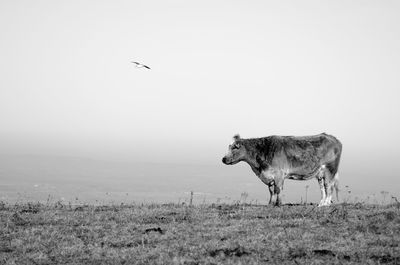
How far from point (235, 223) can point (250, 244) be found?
111 inches

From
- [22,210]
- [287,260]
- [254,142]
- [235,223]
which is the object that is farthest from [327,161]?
[22,210]

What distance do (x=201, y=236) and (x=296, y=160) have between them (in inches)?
317

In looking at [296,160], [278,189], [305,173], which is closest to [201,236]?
[278,189]

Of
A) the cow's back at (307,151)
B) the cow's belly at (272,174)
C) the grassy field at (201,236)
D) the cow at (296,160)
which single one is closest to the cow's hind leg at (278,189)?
the cow at (296,160)

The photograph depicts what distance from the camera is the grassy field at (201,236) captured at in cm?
1058

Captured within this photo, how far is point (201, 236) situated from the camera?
494 inches

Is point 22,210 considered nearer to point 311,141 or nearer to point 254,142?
point 254,142

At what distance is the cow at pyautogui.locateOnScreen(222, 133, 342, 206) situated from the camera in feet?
63.7

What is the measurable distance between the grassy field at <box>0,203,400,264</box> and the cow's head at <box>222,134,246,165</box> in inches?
160

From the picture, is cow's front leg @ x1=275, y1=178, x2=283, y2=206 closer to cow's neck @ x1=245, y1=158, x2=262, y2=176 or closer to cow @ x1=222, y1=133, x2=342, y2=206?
cow @ x1=222, y1=133, x2=342, y2=206

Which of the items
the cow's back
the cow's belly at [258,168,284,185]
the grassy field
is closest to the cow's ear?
the cow's back

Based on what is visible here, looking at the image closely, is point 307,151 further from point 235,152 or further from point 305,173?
point 235,152

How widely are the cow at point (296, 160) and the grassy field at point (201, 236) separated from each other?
100 inches

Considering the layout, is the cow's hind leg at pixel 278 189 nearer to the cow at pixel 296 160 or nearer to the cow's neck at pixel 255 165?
the cow at pixel 296 160
